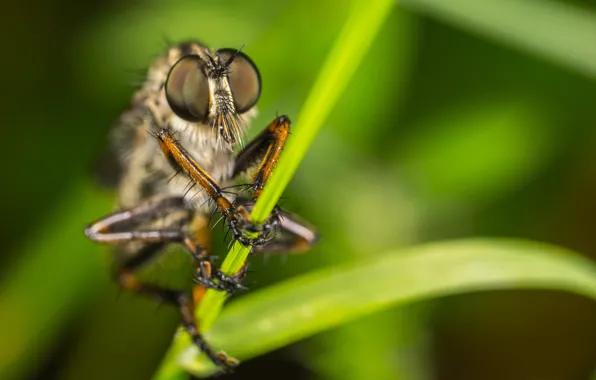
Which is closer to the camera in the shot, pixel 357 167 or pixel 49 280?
pixel 49 280

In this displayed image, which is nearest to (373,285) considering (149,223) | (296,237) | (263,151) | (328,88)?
(263,151)

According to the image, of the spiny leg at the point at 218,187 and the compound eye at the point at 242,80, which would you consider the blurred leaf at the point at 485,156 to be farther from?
the spiny leg at the point at 218,187

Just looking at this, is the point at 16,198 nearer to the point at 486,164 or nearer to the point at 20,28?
the point at 20,28

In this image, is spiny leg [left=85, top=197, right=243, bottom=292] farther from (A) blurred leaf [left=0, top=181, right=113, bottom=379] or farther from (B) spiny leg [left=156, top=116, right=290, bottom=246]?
(A) blurred leaf [left=0, top=181, right=113, bottom=379]

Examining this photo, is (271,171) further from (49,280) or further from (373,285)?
(49,280)

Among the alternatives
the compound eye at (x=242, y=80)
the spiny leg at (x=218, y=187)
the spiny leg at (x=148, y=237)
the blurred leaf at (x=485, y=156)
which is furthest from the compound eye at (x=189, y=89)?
the blurred leaf at (x=485, y=156)

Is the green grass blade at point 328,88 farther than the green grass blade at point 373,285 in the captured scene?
No

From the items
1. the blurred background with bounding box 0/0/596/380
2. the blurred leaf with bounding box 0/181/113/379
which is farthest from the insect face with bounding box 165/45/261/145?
the blurred leaf with bounding box 0/181/113/379
